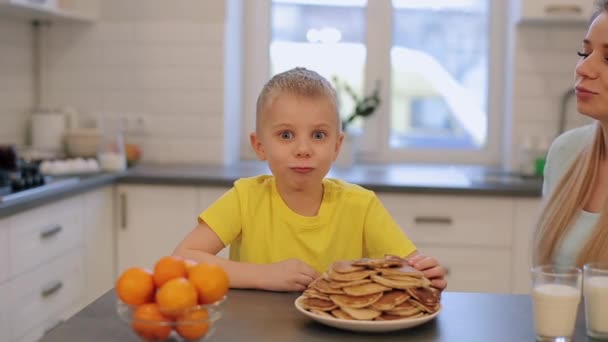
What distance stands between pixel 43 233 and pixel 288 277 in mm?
1495

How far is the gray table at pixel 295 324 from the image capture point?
120 cm

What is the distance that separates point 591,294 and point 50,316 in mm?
2053

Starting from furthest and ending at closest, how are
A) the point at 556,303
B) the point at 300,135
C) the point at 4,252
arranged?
the point at 4,252 < the point at 300,135 < the point at 556,303

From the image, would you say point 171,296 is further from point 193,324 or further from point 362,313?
point 362,313

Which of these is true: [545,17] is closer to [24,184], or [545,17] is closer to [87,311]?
[24,184]

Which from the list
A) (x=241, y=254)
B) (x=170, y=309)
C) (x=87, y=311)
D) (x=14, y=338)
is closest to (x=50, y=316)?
(x=14, y=338)

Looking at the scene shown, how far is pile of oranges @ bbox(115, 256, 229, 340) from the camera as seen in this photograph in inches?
42.2

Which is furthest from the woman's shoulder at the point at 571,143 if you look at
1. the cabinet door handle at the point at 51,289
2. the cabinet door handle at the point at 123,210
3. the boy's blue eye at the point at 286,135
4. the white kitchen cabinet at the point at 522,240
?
the cabinet door handle at the point at 123,210

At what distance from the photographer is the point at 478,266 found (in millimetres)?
3109

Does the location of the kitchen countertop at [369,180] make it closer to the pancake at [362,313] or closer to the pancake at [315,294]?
the pancake at [315,294]

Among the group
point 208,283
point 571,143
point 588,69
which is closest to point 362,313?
point 208,283

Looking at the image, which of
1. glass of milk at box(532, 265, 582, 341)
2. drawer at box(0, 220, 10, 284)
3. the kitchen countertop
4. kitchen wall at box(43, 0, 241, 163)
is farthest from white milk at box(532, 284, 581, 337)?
kitchen wall at box(43, 0, 241, 163)

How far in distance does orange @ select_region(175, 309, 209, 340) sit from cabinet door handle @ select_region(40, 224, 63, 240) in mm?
1726

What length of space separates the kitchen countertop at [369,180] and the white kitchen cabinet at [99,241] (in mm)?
65
